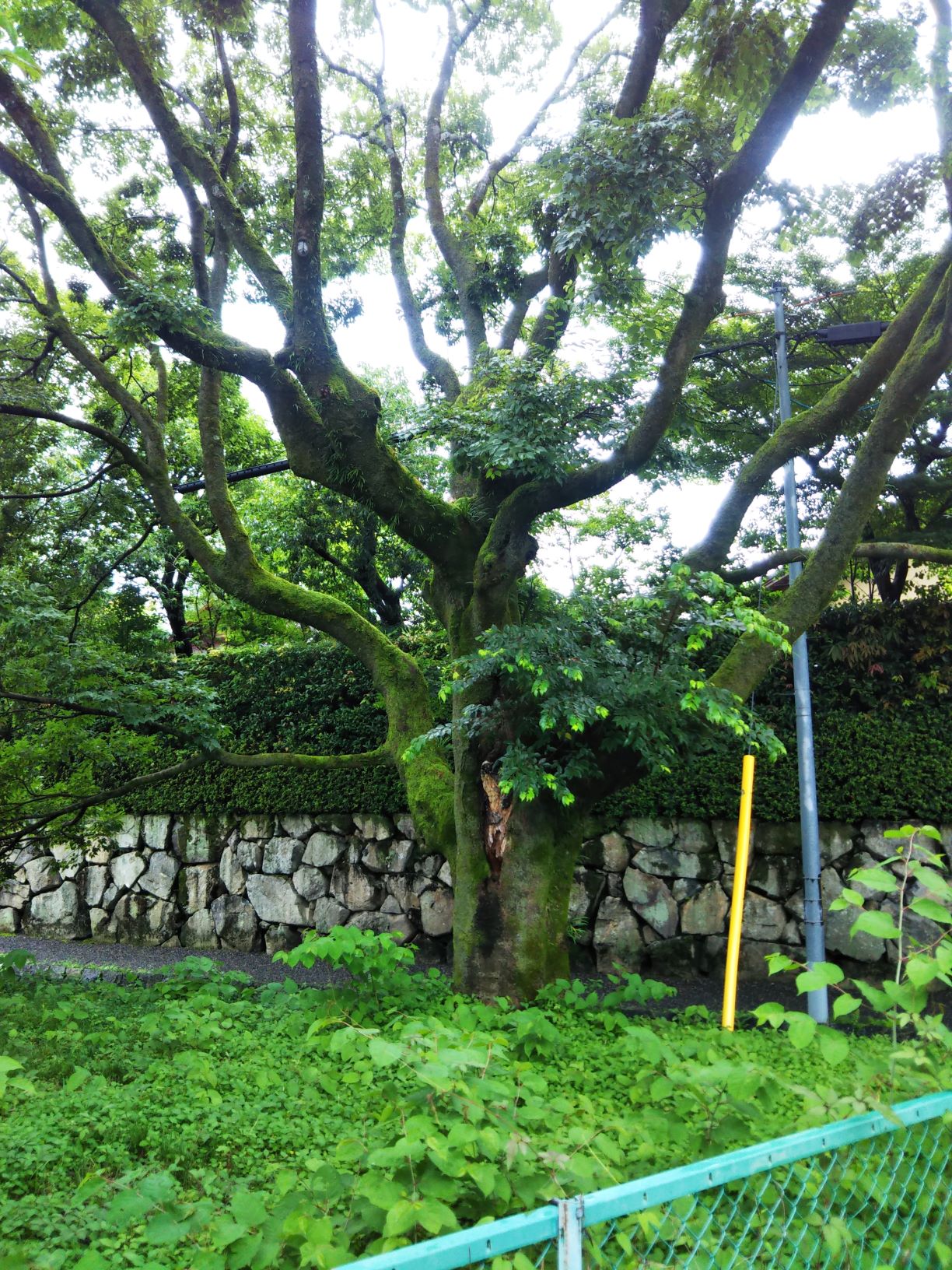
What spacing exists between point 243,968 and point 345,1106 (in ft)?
18.9

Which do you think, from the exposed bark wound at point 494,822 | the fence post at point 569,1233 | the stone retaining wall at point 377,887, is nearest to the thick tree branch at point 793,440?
the exposed bark wound at point 494,822

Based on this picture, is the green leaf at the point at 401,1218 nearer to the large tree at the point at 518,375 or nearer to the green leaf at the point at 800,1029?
the green leaf at the point at 800,1029

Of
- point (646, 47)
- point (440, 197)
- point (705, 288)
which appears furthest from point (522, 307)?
point (705, 288)

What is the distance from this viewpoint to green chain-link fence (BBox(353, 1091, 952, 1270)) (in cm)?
145

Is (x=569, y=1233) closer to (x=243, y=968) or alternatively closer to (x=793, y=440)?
(x=793, y=440)

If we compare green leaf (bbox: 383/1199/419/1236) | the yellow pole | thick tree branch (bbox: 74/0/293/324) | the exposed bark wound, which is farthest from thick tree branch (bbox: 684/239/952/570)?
green leaf (bbox: 383/1199/419/1236)

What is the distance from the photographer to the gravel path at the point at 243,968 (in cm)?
742

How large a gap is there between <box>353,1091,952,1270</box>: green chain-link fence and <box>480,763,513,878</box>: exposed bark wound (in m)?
3.44

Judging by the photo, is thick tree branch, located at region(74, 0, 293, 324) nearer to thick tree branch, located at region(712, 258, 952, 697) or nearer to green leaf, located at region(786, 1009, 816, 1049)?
thick tree branch, located at region(712, 258, 952, 697)

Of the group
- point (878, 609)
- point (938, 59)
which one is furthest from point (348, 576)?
point (938, 59)

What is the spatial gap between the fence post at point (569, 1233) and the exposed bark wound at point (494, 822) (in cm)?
441

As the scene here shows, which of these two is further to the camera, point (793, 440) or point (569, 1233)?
point (793, 440)

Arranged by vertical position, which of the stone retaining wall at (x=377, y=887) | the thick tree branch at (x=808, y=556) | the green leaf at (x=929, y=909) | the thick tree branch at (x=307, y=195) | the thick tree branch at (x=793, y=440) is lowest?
the stone retaining wall at (x=377, y=887)

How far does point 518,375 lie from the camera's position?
19.3 ft
